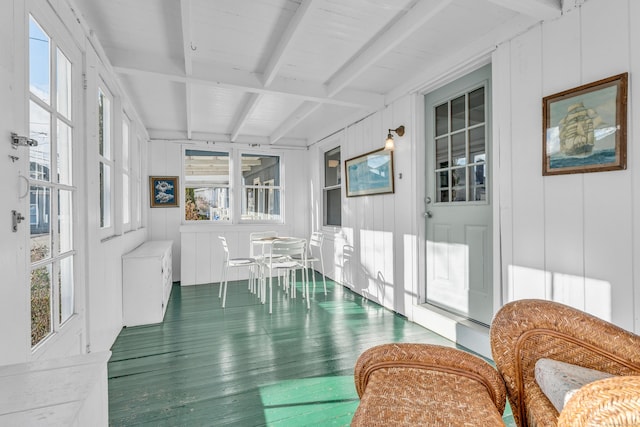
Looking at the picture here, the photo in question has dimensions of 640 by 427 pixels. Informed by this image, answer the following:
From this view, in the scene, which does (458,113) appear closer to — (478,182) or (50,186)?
(478,182)

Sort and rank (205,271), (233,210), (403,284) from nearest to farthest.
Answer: (403,284) < (205,271) < (233,210)

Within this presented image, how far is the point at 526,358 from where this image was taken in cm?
118

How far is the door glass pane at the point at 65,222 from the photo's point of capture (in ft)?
5.70

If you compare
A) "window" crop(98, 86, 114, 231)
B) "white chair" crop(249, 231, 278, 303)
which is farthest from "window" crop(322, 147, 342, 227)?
"window" crop(98, 86, 114, 231)

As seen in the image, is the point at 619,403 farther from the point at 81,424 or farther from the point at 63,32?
the point at 63,32

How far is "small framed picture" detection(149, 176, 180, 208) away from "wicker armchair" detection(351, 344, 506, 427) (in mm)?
4841

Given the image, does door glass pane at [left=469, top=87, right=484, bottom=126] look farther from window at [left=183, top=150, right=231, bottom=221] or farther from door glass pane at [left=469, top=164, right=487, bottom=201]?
window at [left=183, top=150, right=231, bottom=221]

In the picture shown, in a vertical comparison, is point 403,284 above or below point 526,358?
below

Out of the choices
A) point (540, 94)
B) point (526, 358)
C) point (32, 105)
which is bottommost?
point (526, 358)

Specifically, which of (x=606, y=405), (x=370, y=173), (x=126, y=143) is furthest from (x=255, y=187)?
(x=606, y=405)

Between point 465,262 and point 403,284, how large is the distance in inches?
33.7

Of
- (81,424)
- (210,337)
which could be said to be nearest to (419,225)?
(210,337)

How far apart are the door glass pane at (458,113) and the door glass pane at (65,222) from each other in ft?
9.99

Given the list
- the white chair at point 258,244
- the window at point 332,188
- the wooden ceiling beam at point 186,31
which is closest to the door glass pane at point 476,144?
the wooden ceiling beam at point 186,31
